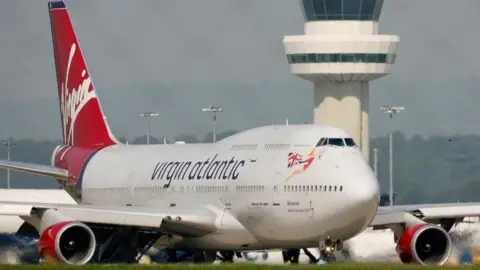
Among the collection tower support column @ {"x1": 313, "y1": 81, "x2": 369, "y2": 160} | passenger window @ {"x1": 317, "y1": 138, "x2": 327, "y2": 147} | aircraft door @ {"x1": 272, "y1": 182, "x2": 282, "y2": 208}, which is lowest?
tower support column @ {"x1": 313, "y1": 81, "x2": 369, "y2": 160}

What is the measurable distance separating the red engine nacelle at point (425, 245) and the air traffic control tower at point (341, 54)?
275 ft

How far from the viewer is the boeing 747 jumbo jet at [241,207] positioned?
51.5m

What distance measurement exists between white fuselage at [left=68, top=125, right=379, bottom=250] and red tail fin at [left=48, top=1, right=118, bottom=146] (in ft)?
23.2

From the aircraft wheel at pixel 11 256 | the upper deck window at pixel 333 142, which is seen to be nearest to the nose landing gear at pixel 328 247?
the upper deck window at pixel 333 142

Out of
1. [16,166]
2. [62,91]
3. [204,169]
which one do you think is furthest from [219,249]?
[62,91]

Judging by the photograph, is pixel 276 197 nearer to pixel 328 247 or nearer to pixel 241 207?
pixel 241 207

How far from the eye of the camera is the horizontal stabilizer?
6481 cm

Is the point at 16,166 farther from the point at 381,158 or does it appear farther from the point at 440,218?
the point at 381,158

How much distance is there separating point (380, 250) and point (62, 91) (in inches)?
700

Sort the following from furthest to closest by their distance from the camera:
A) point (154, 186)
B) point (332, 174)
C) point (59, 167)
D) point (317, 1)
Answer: point (317, 1), point (59, 167), point (154, 186), point (332, 174)

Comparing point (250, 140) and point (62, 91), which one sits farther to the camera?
point (62, 91)

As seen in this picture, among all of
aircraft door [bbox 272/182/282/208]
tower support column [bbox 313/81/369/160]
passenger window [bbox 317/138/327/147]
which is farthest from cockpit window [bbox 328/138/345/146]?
tower support column [bbox 313/81/369/160]

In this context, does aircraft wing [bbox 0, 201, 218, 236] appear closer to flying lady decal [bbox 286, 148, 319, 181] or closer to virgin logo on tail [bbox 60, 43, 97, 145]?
flying lady decal [bbox 286, 148, 319, 181]

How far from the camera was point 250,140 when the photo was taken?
56.7 m
